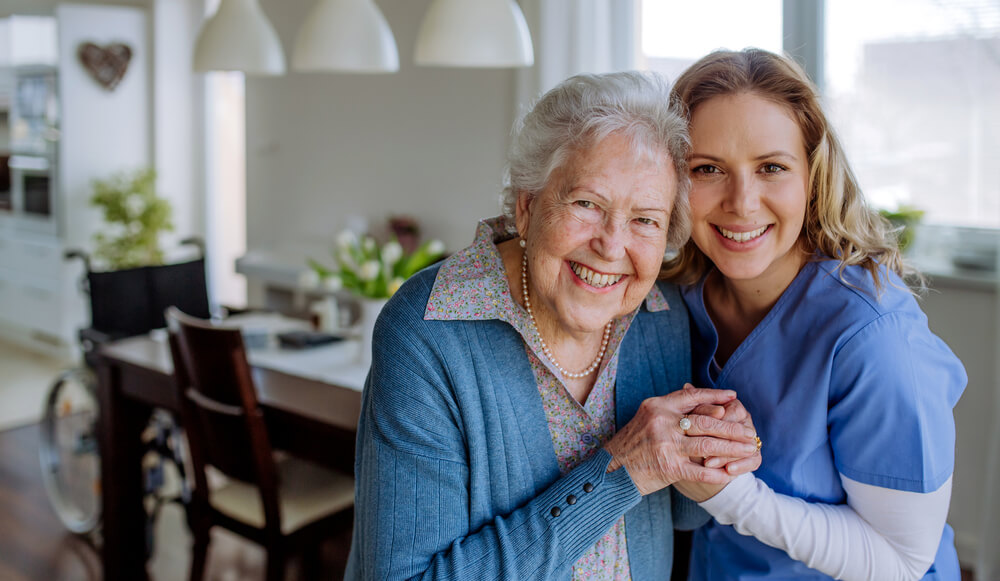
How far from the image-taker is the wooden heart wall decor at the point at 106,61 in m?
5.63

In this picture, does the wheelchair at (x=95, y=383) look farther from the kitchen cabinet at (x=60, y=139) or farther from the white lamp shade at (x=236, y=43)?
the kitchen cabinet at (x=60, y=139)

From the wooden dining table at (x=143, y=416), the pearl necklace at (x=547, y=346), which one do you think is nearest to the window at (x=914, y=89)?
the wooden dining table at (x=143, y=416)

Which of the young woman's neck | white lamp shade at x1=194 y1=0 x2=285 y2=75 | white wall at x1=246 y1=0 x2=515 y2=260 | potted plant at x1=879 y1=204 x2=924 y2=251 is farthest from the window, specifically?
the young woman's neck

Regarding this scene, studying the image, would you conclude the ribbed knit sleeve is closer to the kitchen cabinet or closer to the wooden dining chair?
the wooden dining chair

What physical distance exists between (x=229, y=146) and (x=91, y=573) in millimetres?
3977

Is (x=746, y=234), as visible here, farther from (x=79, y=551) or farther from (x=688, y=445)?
(x=79, y=551)

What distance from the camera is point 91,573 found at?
10.2 ft

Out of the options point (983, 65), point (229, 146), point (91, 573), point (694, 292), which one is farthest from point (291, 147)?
point (694, 292)

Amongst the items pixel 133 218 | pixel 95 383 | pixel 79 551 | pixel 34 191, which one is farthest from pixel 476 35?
pixel 34 191

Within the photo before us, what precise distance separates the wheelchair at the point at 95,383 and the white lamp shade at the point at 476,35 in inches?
70.7

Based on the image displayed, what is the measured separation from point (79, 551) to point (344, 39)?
2.25 meters

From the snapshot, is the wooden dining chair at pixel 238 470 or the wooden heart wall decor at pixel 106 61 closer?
the wooden dining chair at pixel 238 470

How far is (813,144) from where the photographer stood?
126 cm

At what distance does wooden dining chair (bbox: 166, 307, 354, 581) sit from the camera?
2.26 meters
